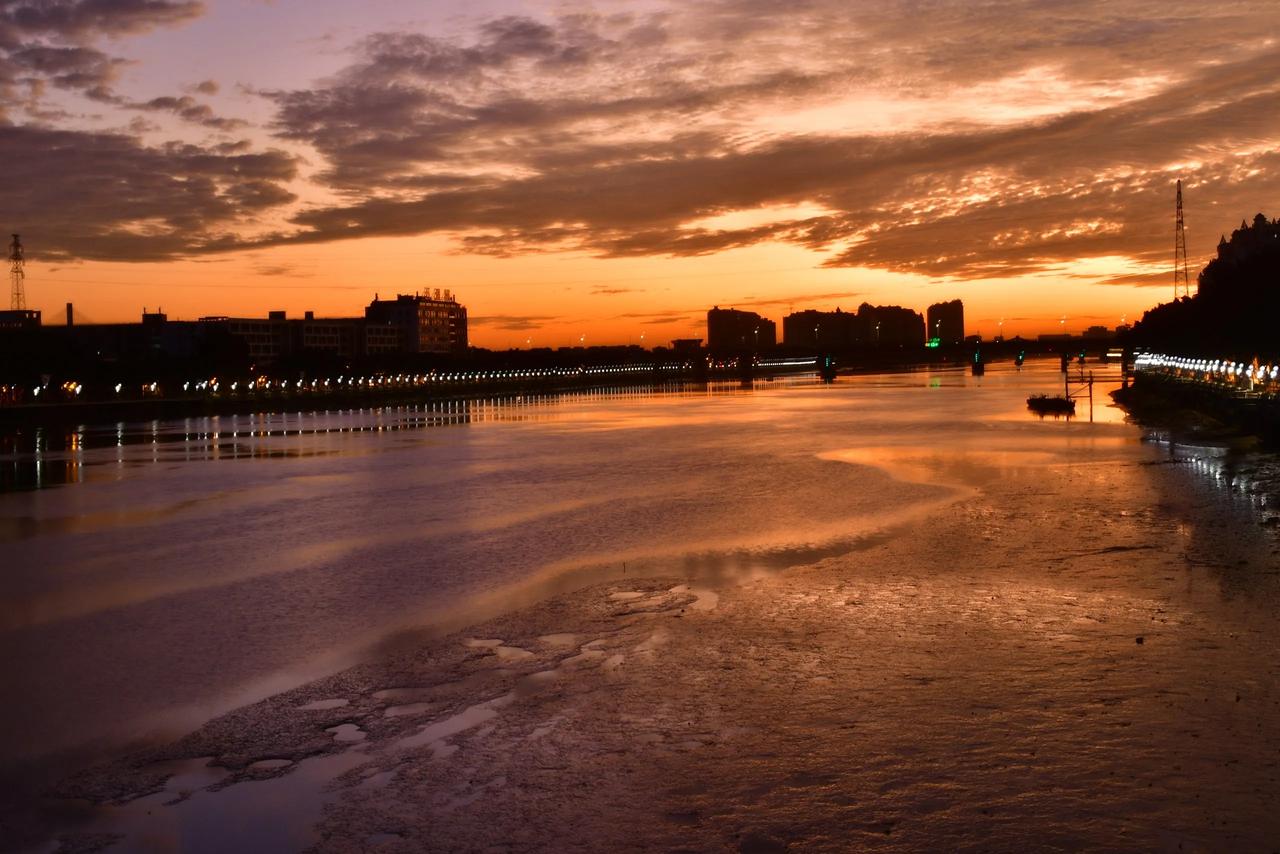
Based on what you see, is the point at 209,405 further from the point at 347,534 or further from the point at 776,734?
the point at 776,734

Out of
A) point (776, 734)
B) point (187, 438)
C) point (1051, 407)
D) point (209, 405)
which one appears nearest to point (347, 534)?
point (776, 734)

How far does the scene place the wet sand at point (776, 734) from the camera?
7.56 meters

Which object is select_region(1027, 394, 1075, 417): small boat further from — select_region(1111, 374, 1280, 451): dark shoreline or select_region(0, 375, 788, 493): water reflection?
select_region(0, 375, 788, 493): water reflection

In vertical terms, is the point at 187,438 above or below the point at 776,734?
above

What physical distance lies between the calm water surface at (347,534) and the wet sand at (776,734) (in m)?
1.47

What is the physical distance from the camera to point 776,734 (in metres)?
9.27

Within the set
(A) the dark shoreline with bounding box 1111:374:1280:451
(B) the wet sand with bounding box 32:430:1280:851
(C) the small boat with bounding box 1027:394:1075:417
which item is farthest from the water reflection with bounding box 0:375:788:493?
(A) the dark shoreline with bounding box 1111:374:1280:451

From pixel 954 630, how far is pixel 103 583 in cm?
1295

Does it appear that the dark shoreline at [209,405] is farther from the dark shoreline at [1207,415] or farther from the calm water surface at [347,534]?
the dark shoreline at [1207,415]

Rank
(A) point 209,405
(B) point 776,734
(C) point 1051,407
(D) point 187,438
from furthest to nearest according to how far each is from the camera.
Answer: (A) point 209,405
(C) point 1051,407
(D) point 187,438
(B) point 776,734

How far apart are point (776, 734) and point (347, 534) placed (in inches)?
591

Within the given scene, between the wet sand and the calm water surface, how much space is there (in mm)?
1467

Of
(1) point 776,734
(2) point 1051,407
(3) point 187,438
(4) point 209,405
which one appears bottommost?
(1) point 776,734

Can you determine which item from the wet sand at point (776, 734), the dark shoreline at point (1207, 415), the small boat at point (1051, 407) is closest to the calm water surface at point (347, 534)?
the wet sand at point (776, 734)
